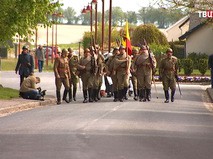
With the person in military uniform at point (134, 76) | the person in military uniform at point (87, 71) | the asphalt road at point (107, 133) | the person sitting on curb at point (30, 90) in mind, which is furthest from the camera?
the person in military uniform at point (134, 76)

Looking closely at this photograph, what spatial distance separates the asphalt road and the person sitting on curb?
319 centimetres

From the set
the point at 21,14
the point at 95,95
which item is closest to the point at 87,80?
the point at 95,95

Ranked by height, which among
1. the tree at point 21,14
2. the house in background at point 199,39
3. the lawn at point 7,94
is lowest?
the lawn at point 7,94

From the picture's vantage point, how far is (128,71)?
1211 inches

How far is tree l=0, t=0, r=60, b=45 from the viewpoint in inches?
1234

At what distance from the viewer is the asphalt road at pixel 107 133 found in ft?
47.2

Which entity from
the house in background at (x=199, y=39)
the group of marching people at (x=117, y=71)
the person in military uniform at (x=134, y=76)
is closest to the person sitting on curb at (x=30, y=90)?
the group of marching people at (x=117, y=71)

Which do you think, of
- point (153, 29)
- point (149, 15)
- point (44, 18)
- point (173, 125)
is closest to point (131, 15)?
point (149, 15)

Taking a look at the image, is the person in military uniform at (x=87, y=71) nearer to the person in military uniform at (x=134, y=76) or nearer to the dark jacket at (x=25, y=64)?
the person in military uniform at (x=134, y=76)

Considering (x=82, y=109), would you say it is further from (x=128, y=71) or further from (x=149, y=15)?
(x=149, y=15)

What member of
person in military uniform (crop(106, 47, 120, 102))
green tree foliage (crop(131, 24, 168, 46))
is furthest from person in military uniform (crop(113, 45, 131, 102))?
green tree foliage (crop(131, 24, 168, 46))

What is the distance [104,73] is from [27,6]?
366 cm

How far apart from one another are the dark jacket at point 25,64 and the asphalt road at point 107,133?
19.8 feet

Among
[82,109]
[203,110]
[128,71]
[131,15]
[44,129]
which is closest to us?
[44,129]
